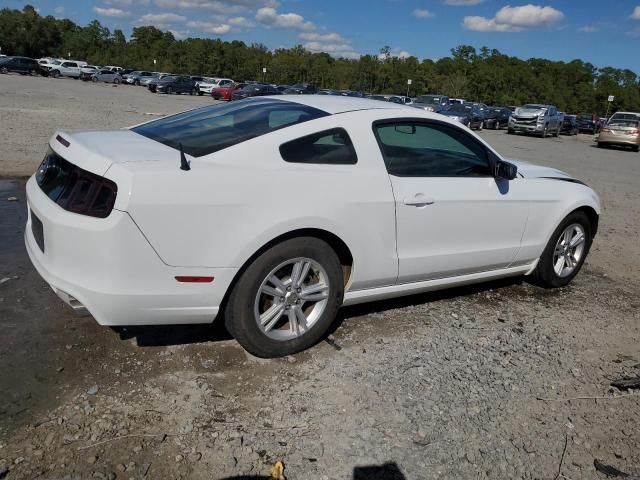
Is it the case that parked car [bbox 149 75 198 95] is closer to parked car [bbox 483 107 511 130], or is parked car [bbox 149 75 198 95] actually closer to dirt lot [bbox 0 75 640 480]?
parked car [bbox 483 107 511 130]

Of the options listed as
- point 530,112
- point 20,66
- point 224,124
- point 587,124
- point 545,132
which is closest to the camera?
point 224,124

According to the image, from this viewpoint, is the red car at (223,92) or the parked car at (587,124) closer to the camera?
the parked car at (587,124)

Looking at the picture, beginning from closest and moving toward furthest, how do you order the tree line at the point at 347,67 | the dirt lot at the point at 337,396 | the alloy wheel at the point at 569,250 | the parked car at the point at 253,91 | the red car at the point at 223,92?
the dirt lot at the point at 337,396, the alloy wheel at the point at 569,250, the parked car at the point at 253,91, the red car at the point at 223,92, the tree line at the point at 347,67

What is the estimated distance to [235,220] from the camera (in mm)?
3229

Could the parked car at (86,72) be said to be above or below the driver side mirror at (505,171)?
below

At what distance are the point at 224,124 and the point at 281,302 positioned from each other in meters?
1.31

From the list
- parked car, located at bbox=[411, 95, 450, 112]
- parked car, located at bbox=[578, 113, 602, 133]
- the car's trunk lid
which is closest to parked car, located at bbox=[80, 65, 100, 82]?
parked car, located at bbox=[411, 95, 450, 112]

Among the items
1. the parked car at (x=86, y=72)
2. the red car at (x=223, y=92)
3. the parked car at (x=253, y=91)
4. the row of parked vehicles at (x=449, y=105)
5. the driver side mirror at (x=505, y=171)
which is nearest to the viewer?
the driver side mirror at (x=505, y=171)

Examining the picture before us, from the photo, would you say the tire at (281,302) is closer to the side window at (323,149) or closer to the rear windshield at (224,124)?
the side window at (323,149)

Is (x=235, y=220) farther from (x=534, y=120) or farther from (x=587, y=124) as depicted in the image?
(x=587, y=124)

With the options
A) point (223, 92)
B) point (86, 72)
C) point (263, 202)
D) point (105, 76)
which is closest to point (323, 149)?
point (263, 202)

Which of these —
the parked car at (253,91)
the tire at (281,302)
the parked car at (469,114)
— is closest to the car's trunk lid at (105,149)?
the tire at (281,302)

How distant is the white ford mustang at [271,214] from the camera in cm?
304

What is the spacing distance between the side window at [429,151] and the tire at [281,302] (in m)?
0.83
